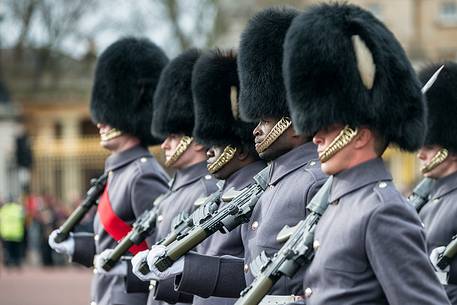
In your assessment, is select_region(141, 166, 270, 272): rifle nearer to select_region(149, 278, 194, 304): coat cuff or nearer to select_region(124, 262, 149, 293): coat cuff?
select_region(149, 278, 194, 304): coat cuff

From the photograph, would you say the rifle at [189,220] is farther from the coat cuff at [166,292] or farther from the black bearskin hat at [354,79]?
the black bearskin hat at [354,79]

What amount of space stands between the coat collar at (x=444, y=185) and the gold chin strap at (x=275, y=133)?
1268mm

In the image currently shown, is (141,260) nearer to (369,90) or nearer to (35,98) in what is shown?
(369,90)

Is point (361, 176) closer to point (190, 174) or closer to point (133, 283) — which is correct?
point (190, 174)

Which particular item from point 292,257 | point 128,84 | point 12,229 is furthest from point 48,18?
point 292,257

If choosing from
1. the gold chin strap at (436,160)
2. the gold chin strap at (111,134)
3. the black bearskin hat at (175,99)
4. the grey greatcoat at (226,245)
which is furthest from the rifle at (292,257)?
the gold chin strap at (111,134)

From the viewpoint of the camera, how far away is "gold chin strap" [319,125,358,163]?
3.98m

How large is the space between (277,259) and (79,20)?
2890cm

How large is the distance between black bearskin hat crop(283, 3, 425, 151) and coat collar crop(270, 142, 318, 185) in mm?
642

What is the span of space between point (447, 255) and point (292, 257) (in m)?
1.44

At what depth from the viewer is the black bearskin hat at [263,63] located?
5023 millimetres

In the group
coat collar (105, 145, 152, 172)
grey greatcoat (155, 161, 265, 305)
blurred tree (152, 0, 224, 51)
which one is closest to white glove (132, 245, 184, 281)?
grey greatcoat (155, 161, 265, 305)

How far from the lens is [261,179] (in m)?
5.11

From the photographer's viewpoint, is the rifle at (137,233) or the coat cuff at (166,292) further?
the rifle at (137,233)
